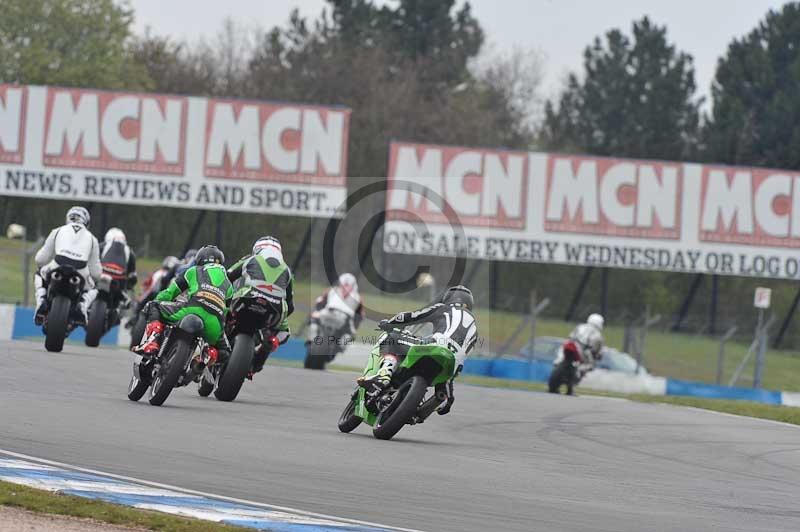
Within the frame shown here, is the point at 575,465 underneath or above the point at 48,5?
underneath

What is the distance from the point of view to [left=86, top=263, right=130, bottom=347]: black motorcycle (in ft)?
67.4

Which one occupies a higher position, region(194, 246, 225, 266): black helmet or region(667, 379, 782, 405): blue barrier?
region(194, 246, 225, 266): black helmet

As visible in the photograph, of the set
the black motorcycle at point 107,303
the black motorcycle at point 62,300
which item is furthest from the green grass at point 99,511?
→ the black motorcycle at point 107,303

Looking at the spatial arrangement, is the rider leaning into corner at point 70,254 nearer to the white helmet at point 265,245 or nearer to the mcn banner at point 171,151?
the white helmet at point 265,245

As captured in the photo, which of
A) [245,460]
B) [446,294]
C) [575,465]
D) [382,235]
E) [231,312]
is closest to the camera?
[245,460]

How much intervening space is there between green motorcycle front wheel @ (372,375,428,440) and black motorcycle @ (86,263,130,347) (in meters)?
7.92

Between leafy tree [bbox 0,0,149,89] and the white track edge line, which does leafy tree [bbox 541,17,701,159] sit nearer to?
leafy tree [bbox 0,0,149,89]

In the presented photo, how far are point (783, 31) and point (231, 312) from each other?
61.6 meters

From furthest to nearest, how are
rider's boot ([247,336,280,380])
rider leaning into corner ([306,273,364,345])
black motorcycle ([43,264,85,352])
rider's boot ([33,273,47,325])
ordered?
rider leaning into corner ([306,273,364,345]) → rider's boot ([33,273,47,325]) → black motorcycle ([43,264,85,352]) → rider's boot ([247,336,280,380])

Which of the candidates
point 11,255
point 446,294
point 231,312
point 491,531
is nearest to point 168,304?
point 231,312

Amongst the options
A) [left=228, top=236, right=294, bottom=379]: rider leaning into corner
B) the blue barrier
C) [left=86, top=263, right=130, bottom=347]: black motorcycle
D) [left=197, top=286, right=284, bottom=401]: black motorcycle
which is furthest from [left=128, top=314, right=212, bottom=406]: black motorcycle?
the blue barrier

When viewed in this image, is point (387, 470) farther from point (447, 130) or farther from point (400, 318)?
point (447, 130)

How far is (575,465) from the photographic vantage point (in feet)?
42.4

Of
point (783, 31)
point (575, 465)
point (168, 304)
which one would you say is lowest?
point (575, 465)
